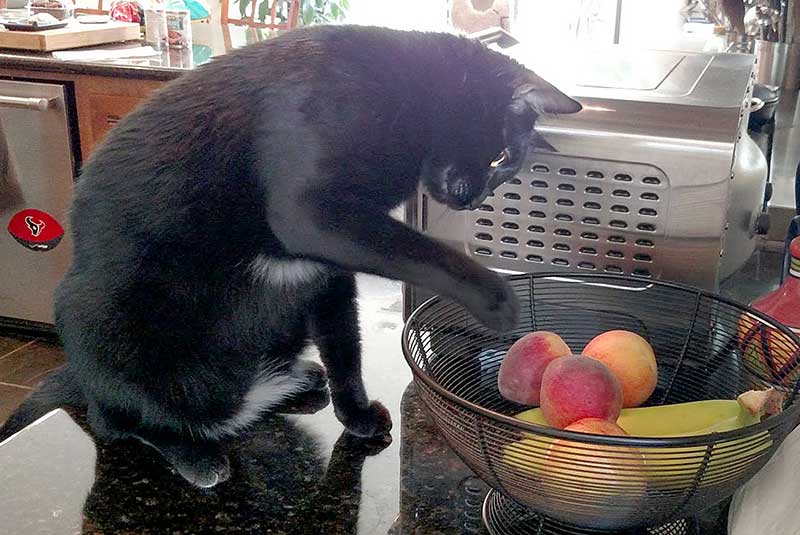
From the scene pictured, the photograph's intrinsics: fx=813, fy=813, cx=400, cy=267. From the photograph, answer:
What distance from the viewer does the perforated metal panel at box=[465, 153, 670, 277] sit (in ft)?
2.65

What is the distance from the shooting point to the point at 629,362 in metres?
0.69

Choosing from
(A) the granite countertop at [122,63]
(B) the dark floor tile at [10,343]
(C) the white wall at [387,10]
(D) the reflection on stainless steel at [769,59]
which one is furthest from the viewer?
(C) the white wall at [387,10]

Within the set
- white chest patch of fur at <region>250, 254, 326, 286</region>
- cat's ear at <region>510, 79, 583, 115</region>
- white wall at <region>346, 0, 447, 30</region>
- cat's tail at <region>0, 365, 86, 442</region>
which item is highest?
cat's ear at <region>510, 79, 583, 115</region>

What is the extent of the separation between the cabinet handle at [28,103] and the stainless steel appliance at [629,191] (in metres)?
1.60

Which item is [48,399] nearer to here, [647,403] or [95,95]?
[647,403]

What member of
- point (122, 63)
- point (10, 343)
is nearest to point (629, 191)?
point (122, 63)

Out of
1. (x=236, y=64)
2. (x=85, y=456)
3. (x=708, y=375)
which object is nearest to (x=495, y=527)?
(x=708, y=375)

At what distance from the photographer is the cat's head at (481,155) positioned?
0.84 metres

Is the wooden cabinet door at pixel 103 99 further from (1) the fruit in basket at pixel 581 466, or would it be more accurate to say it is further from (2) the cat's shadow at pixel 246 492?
(1) the fruit in basket at pixel 581 466

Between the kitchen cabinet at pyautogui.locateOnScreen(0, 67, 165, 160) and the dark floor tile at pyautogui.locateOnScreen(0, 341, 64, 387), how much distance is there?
2.09 ft

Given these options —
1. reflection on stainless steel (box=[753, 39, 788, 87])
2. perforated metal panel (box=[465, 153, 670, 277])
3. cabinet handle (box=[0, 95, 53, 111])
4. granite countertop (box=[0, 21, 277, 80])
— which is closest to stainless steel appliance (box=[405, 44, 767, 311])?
perforated metal panel (box=[465, 153, 670, 277])

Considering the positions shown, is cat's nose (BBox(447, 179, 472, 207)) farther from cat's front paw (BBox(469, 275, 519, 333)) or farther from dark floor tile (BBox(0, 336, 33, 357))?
dark floor tile (BBox(0, 336, 33, 357))

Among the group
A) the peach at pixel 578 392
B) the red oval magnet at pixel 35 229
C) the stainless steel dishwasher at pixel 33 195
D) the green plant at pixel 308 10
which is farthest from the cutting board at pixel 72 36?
the peach at pixel 578 392

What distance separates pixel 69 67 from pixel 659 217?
5.96ft
